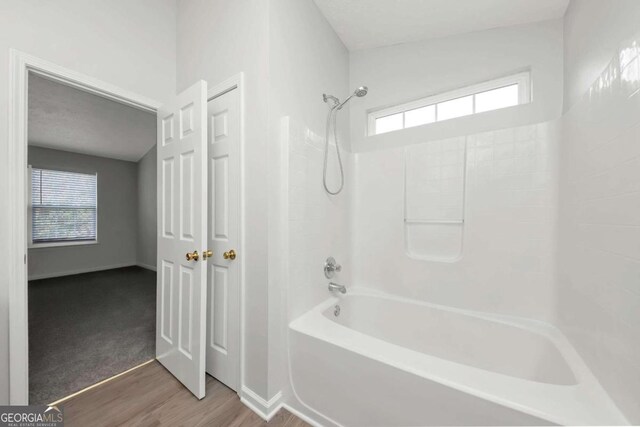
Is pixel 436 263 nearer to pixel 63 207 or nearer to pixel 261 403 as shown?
pixel 261 403

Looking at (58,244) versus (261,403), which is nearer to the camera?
(261,403)

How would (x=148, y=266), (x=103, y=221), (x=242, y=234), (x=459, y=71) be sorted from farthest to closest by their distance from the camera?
1. (x=148, y=266)
2. (x=103, y=221)
3. (x=459, y=71)
4. (x=242, y=234)

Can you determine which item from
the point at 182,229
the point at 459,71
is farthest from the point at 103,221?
the point at 459,71

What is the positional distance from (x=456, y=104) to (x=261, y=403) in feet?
7.95

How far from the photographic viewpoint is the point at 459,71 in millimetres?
1807

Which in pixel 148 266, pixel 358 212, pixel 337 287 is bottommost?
pixel 148 266

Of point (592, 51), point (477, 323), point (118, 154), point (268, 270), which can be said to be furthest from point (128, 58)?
point (118, 154)

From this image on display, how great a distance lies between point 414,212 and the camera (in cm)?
191

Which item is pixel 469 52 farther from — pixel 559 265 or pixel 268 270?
pixel 268 270

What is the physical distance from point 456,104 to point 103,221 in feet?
21.1

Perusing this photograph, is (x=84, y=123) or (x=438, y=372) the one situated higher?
(x=84, y=123)

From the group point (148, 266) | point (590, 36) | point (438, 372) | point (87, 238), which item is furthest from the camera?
point (148, 266)

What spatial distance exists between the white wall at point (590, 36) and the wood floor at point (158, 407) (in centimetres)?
222

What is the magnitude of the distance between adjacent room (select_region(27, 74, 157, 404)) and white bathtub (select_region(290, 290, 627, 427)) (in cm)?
152
